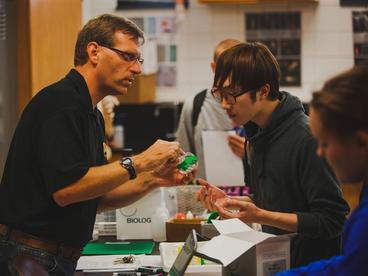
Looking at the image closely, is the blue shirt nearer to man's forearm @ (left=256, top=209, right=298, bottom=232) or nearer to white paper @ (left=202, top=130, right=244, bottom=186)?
man's forearm @ (left=256, top=209, right=298, bottom=232)

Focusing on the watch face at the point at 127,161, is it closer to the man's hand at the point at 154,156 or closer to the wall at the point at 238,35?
the man's hand at the point at 154,156

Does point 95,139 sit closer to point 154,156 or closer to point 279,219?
point 154,156

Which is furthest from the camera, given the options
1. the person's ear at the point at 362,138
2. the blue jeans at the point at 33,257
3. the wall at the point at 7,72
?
the wall at the point at 7,72

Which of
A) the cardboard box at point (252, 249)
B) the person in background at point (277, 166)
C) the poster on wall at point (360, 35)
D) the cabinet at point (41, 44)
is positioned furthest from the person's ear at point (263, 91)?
the poster on wall at point (360, 35)

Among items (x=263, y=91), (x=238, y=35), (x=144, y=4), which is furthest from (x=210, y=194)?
(x=144, y=4)

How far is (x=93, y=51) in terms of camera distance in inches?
90.0

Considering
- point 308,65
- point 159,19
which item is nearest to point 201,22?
point 159,19

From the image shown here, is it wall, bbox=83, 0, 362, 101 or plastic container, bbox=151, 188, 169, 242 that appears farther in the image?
wall, bbox=83, 0, 362, 101

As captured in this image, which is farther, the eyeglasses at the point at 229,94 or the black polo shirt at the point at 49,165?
the eyeglasses at the point at 229,94

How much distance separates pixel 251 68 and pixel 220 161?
1.33 meters

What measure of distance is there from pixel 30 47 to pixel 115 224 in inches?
55.9

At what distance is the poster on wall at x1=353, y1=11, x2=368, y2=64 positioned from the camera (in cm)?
621

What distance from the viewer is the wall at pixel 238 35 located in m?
6.24

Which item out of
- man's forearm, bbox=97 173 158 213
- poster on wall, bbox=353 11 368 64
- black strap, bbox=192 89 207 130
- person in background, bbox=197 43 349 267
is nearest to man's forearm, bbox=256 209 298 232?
person in background, bbox=197 43 349 267
